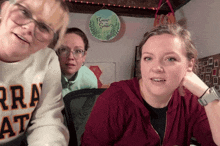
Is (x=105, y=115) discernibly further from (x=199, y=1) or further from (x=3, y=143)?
(x=199, y=1)

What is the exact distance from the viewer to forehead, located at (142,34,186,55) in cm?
78

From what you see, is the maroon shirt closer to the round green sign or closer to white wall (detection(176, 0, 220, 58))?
white wall (detection(176, 0, 220, 58))

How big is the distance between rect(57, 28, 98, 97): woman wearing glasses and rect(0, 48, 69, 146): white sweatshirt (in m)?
0.45

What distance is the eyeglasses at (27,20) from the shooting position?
619mm

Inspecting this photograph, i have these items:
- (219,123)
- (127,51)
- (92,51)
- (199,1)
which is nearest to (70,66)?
(219,123)

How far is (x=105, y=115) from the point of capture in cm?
80

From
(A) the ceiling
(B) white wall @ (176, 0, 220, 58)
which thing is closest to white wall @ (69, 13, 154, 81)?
(A) the ceiling

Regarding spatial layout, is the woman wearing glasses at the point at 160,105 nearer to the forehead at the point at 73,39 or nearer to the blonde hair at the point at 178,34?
the blonde hair at the point at 178,34

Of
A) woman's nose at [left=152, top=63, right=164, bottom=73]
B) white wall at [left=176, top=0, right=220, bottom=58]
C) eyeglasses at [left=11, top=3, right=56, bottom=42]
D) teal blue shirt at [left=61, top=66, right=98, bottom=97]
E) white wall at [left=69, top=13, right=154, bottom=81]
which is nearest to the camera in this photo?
eyeglasses at [left=11, top=3, right=56, bottom=42]

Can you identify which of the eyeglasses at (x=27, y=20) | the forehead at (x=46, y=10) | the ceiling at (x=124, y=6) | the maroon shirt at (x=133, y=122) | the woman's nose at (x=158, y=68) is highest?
the ceiling at (x=124, y=6)

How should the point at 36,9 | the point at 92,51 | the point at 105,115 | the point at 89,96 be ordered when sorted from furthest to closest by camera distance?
1. the point at 92,51
2. the point at 89,96
3. the point at 105,115
4. the point at 36,9

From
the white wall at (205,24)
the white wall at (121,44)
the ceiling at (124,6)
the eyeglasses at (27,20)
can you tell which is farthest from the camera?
the white wall at (121,44)

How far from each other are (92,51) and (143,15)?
1.04 m

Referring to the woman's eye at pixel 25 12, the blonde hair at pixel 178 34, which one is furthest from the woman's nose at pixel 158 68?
the woman's eye at pixel 25 12
